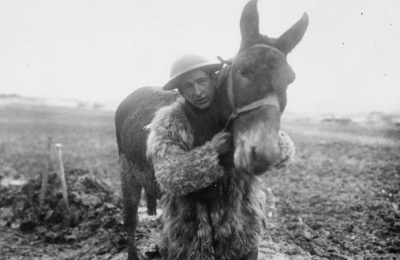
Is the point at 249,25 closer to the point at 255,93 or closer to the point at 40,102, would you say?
the point at 255,93

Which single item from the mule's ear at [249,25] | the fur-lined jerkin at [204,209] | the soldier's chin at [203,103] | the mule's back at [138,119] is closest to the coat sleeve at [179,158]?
the fur-lined jerkin at [204,209]

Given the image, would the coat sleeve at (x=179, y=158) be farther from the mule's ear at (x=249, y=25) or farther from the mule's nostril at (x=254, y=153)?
the mule's ear at (x=249, y=25)

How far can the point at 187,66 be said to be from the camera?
2619 mm

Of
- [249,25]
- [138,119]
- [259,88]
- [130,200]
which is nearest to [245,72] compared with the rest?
[259,88]

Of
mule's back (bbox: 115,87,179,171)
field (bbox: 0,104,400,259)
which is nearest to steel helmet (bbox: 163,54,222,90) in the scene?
mule's back (bbox: 115,87,179,171)

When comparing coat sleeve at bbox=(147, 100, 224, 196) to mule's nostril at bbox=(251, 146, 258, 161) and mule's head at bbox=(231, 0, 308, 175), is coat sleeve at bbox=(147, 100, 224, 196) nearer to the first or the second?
mule's head at bbox=(231, 0, 308, 175)

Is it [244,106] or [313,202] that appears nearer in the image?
[244,106]

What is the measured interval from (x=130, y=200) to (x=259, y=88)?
3.17 metres

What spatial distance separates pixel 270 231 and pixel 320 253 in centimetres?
104

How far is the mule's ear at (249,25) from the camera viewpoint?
2.27m

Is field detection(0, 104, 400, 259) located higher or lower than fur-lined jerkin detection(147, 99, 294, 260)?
lower

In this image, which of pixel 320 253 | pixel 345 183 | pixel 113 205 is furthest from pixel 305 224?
pixel 113 205

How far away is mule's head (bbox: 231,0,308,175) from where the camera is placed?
6.52 feet

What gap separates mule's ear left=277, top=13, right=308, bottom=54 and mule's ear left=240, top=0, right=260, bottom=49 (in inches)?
7.1
